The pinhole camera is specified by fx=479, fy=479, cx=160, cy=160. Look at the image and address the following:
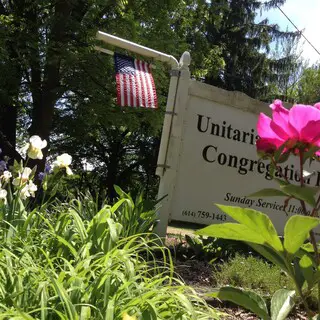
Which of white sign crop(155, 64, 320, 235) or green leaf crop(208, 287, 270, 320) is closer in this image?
green leaf crop(208, 287, 270, 320)

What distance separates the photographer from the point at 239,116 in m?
6.00

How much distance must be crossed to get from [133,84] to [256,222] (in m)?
5.04

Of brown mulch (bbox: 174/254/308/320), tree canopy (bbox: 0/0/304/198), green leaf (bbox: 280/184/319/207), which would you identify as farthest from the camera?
tree canopy (bbox: 0/0/304/198)

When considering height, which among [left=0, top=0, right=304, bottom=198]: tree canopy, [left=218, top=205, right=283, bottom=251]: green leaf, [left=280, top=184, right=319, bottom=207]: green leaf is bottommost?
[left=218, top=205, right=283, bottom=251]: green leaf

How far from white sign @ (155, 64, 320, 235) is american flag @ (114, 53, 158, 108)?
30.3 inches

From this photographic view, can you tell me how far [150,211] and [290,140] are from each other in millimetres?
3178

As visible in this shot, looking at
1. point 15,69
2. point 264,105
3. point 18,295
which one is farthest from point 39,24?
point 18,295

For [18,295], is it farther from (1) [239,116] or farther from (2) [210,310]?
(1) [239,116]

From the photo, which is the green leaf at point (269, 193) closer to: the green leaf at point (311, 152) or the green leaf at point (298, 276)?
the green leaf at point (311, 152)

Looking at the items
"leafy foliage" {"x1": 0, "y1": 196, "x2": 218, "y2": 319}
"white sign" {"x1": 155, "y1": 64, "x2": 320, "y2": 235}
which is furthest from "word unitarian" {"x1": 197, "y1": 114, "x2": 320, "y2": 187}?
"leafy foliage" {"x1": 0, "y1": 196, "x2": 218, "y2": 319}

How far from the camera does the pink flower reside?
4.13ft

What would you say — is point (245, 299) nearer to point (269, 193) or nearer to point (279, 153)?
point (269, 193)

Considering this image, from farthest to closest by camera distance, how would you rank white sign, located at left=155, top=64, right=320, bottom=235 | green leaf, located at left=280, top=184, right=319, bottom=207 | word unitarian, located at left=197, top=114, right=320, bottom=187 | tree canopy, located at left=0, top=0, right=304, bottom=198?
tree canopy, located at left=0, top=0, right=304, bottom=198
word unitarian, located at left=197, top=114, right=320, bottom=187
white sign, located at left=155, top=64, right=320, bottom=235
green leaf, located at left=280, top=184, right=319, bottom=207

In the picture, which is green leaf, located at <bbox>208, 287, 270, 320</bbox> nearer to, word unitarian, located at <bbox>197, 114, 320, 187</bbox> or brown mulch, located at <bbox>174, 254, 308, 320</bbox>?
brown mulch, located at <bbox>174, 254, 308, 320</bbox>
